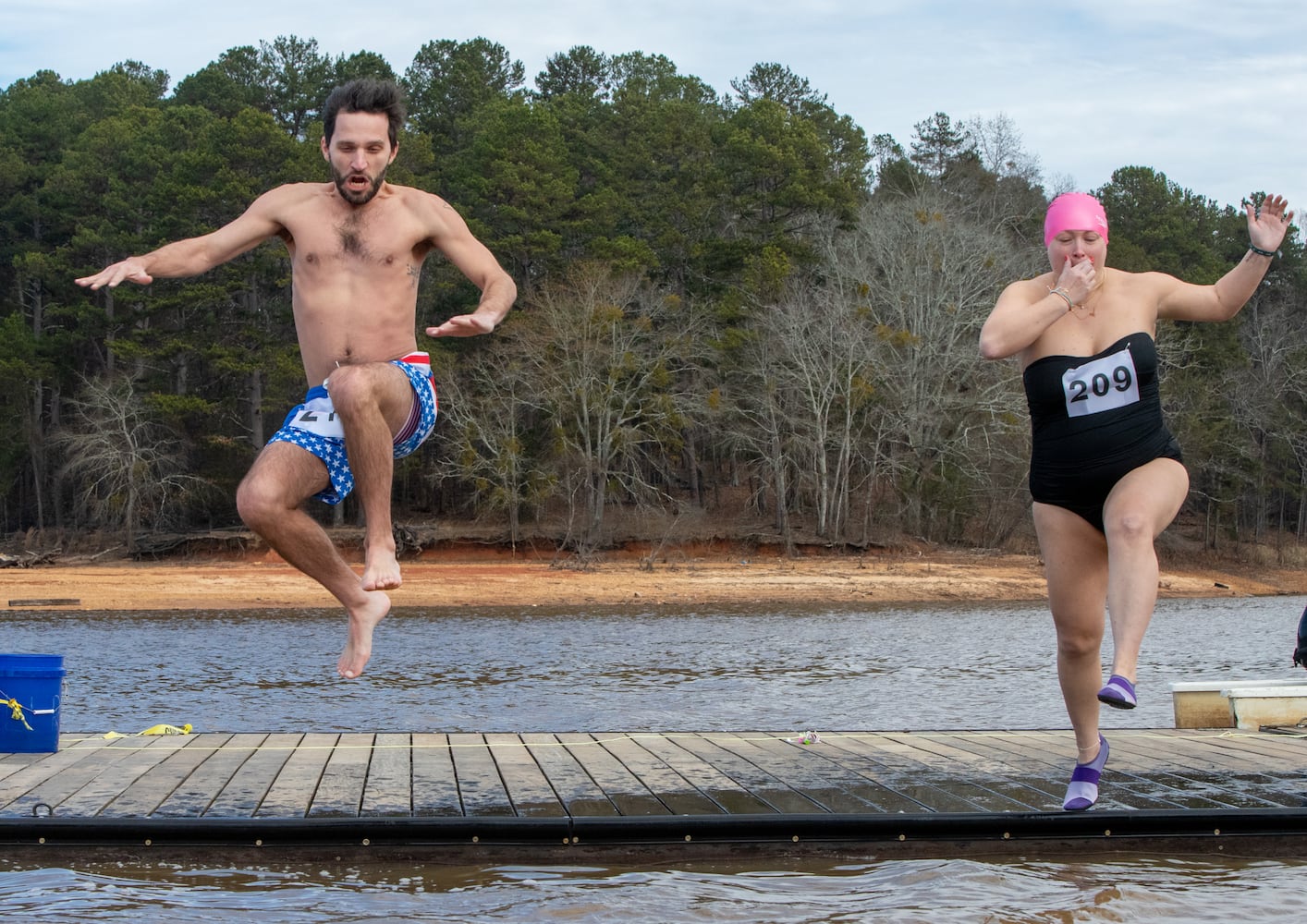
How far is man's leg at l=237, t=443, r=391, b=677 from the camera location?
5176mm

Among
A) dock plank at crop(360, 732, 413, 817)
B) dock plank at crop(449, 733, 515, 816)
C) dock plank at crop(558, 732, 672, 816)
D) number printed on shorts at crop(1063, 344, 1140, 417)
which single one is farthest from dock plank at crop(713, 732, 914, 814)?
number printed on shorts at crop(1063, 344, 1140, 417)

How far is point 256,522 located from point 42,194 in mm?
52669

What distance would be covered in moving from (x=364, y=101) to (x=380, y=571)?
182 cm

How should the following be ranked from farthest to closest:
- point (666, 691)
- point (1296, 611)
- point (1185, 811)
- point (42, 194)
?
1. point (42, 194)
2. point (1296, 611)
3. point (666, 691)
4. point (1185, 811)

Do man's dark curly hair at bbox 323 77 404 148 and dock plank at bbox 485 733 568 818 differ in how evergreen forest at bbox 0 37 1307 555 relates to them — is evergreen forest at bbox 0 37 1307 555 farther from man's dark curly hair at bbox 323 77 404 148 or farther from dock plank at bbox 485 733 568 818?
man's dark curly hair at bbox 323 77 404 148

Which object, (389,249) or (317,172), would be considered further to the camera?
(317,172)

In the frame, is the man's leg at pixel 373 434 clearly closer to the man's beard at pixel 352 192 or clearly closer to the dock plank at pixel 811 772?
the man's beard at pixel 352 192

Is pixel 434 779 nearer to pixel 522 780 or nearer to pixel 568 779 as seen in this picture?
pixel 522 780

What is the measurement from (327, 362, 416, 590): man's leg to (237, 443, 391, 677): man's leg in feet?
0.50

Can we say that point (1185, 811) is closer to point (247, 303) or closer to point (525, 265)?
point (525, 265)

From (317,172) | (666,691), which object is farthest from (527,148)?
(666,691)

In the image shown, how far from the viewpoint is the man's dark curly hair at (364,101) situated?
5.41m

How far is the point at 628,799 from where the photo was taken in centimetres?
685

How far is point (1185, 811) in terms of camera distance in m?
6.54
